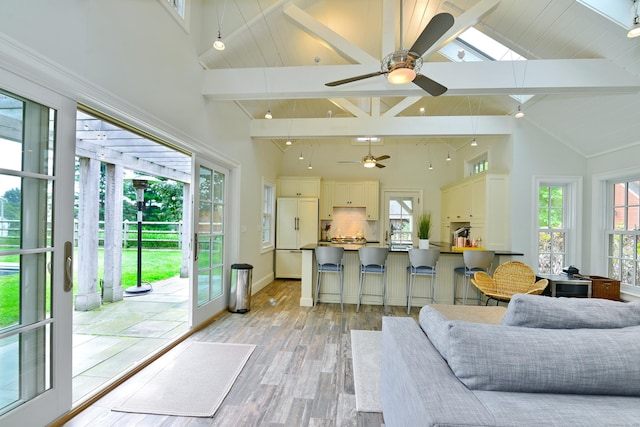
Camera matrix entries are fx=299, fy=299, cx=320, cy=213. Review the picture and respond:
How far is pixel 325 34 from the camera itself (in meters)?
3.52

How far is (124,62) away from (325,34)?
219 cm

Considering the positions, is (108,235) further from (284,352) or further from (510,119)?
(510,119)

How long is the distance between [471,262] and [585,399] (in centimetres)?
321

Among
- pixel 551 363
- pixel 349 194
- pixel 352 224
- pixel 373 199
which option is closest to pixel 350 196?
pixel 349 194

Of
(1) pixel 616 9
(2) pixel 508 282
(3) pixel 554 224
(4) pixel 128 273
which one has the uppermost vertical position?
(1) pixel 616 9

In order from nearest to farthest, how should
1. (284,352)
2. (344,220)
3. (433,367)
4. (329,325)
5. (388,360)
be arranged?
(433,367) < (388,360) < (284,352) < (329,325) < (344,220)

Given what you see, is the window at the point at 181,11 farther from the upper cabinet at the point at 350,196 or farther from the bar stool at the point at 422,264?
the upper cabinet at the point at 350,196

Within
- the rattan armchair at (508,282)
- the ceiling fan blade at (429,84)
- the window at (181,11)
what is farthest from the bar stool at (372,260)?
the window at (181,11)

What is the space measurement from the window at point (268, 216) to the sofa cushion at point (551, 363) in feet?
17.5

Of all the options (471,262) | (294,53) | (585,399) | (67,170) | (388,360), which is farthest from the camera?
(294,53)

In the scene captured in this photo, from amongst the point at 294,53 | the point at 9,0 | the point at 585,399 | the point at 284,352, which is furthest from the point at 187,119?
the point at 585,399

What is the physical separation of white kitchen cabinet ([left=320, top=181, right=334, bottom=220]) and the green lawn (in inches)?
157

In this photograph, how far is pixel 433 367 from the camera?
128 cm

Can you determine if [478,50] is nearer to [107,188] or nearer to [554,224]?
[554,224]
